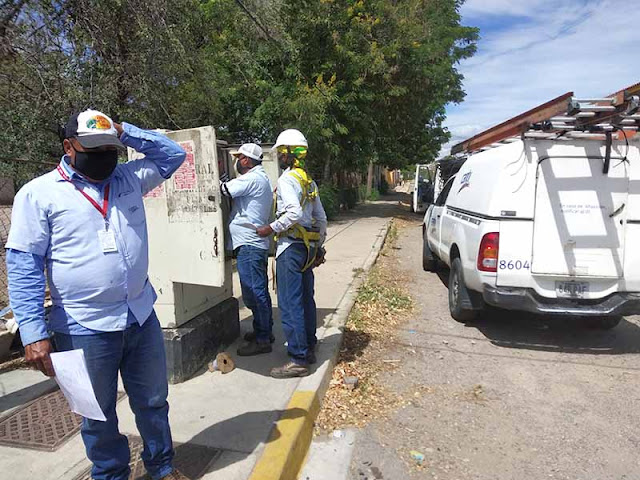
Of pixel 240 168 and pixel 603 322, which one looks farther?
pixel 603 322

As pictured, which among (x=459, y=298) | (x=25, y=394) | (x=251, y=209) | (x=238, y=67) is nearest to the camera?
(x=25, y=394)

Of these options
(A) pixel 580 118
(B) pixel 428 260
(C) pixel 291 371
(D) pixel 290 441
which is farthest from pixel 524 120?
(B) pixel 428 260

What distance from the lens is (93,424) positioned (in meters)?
2.25

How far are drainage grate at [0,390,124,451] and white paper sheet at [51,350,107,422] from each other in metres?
1.15

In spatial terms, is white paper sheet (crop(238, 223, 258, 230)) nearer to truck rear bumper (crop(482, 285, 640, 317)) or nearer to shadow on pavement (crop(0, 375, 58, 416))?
shadow on pavement (crop(0, 375, 58, 416))

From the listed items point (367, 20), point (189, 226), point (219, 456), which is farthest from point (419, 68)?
point (219, 456)

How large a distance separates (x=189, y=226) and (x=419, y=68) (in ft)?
49.4

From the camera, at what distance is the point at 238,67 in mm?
13875

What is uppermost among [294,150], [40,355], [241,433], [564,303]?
[294,150]

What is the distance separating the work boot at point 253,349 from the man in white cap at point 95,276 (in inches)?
73.8

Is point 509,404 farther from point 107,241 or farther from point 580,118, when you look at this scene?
point 107,241

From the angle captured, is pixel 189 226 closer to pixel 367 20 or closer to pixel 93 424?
pixel 93 424

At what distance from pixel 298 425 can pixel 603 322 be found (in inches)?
171

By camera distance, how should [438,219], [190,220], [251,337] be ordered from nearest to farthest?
[190,220] → [251,337] → [438,219]
